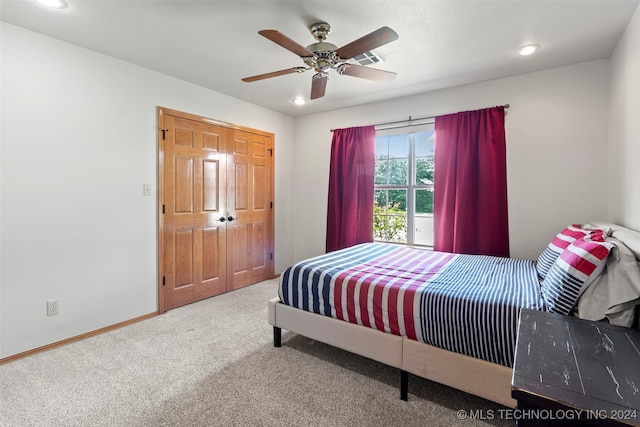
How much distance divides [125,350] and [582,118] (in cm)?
454

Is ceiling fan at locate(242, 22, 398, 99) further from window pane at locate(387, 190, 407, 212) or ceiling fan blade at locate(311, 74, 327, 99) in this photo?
window pane at locate(387, 190, 407, 212)

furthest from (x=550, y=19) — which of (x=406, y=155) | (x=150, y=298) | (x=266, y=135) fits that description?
(x=150, y=298)

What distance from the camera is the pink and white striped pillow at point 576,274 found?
1.48 metres

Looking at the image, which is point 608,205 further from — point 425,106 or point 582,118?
point 425,106

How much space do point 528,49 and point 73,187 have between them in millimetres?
4046

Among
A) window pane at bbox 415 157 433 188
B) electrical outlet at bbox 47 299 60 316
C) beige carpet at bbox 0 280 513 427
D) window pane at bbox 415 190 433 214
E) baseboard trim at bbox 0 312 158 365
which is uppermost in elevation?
window pane at bbox 415 157 433 188

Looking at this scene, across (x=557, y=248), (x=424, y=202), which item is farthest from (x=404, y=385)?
(x=424, y=202)

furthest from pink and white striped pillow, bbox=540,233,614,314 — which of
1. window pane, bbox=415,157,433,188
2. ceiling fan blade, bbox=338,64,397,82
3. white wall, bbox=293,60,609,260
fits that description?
window pane, bbox=415,157,433,188

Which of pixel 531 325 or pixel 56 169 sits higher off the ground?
pixel 56 169

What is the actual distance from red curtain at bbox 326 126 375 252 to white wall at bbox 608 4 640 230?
90.8 inches

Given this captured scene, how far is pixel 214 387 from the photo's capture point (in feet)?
6.32

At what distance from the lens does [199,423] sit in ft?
5.28

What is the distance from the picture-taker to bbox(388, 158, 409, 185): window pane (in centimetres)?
390

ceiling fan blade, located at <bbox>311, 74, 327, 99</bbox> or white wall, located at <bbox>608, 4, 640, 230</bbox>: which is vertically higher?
ceiling fan blade, located at <bbox>311, 74, 327, 99</bbox>
